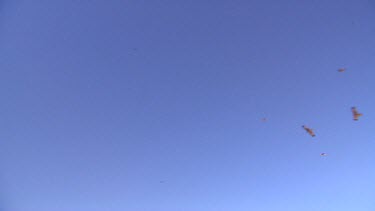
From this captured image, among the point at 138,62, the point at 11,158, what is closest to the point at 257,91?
the point at 138,62

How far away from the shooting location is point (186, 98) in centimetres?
59

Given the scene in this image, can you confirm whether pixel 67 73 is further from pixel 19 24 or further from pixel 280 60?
pixel 280 60

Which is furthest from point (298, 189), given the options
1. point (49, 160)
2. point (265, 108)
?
point (49, 160)

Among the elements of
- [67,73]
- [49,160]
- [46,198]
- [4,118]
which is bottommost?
[46,198]

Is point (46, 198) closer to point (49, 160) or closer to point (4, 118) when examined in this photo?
point (49, 160)

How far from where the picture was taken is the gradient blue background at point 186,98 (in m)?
0.57

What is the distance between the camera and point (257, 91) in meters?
0.58

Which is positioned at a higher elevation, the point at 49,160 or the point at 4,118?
Result: the point at 4,118

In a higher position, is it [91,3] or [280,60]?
[91,3]

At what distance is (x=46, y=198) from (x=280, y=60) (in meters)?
0.81

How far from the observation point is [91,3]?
575mm

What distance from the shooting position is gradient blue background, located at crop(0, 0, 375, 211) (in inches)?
22.3

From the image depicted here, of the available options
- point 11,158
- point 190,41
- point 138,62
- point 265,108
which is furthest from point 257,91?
point 11,158

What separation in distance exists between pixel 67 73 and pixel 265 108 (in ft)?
1.91
